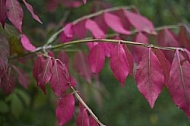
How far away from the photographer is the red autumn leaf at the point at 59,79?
2.93 feet

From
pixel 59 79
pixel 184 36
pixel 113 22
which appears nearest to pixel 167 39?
pixel 184 36

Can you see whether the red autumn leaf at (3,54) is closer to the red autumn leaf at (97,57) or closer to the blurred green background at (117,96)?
the red autumn leaf at (97,57)

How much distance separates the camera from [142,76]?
2.80 feet

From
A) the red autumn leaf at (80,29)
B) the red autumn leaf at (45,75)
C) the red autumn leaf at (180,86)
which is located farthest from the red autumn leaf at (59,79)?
the red autumn leaf at (80,29)

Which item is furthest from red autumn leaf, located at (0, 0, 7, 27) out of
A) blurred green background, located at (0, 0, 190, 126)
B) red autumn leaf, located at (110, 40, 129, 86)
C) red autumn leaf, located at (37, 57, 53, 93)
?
blurred green background, located at (0, 0, 190, 126)

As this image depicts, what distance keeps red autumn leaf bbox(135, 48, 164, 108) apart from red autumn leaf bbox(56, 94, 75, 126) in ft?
0.53

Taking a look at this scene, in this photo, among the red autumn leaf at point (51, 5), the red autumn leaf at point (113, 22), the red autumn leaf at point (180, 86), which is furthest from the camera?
the red autumn leaf at point (51, 5)

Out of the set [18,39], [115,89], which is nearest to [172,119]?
[115,89]

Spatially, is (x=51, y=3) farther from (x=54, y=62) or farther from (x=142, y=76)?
(x=142, y=76)

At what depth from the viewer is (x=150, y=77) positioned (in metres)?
0.85

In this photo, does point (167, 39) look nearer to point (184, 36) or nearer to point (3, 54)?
point (184, 36)

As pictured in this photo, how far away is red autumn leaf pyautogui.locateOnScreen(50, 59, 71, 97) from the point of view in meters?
0.89

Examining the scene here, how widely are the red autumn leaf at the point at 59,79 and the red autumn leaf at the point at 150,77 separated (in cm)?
17

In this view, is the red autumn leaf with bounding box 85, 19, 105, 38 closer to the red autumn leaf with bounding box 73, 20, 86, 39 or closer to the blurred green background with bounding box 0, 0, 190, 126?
the red autumn leaf with bounding box 73, 20, 86, 39
